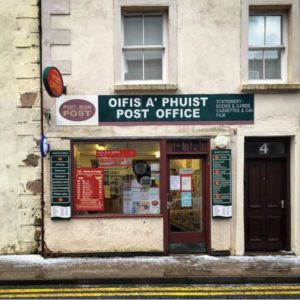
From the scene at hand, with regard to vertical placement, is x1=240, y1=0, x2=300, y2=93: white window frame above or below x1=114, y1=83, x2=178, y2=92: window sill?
above

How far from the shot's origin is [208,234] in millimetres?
9352

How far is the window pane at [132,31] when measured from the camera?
31.5 feet

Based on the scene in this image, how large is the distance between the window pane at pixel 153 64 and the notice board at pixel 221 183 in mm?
2256

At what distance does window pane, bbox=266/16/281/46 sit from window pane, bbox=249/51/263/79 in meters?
0.35

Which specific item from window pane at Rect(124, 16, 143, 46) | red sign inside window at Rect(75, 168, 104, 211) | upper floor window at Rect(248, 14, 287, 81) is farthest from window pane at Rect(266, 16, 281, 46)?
red sign inside window at Rect(75, 168, 104, 211)

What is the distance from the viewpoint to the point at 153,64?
9.62 metres

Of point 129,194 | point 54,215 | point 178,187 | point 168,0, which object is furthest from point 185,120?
point 54,215

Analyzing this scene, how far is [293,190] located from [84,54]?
5.74 metres

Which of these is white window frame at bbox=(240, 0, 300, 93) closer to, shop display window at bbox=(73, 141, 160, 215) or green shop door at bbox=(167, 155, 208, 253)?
green shop door at bbox=(167, 155, 208, 253)

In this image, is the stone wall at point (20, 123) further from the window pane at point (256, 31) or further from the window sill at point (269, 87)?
the window pane at point (256, 31)

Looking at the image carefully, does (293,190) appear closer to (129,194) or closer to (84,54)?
(129,194)

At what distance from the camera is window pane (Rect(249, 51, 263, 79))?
9.62 meters

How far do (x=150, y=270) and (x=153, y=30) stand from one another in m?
5.43

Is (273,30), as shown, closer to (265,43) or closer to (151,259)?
(265,43)
